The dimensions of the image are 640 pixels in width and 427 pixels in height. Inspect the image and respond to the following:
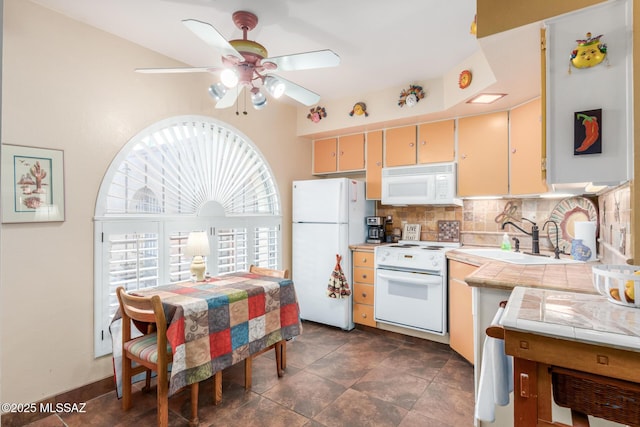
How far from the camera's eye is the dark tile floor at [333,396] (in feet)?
6.89

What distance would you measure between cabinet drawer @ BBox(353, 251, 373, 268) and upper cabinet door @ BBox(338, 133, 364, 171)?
1.01 meters

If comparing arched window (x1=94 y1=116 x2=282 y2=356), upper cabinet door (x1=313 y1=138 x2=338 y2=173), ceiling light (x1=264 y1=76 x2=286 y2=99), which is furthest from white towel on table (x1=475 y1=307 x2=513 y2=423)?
upper cabinet door (x1=313 y1=138 x2=338 y2=173)

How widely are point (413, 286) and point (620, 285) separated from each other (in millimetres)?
2013

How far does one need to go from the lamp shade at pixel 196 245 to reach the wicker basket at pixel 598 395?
2242mm

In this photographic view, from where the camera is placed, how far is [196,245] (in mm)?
2576

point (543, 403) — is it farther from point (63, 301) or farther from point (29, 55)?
point (29, 55)

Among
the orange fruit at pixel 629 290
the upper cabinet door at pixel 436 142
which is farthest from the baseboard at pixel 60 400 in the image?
the upper cabinet door at pixel 436 142

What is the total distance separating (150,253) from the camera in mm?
2664

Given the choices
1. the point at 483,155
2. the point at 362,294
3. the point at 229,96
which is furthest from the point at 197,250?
the point at 483,155

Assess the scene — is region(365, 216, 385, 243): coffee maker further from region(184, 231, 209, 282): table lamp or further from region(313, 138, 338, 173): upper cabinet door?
region(184, 231, 209, 282): table lamp

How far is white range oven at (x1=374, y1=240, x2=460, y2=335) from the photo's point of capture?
3109 millimetres

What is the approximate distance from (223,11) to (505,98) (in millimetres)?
2221

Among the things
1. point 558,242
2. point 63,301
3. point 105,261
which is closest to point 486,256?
point 558,242

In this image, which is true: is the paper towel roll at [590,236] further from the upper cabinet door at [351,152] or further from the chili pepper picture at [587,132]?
the upper cabinet door at [351,152]
